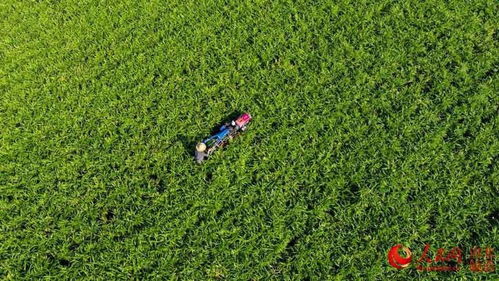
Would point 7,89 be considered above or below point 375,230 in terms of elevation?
above

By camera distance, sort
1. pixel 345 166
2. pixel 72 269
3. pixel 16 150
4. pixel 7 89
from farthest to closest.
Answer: pixel 7 89
pixel 16 150
pixel 345 166
pixel 72 269

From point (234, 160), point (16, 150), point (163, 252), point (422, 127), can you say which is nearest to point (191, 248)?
point (163, 252)

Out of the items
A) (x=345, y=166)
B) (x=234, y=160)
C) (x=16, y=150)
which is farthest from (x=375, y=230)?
(x=16, y=150)

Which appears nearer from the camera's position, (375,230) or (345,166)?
(375,230)

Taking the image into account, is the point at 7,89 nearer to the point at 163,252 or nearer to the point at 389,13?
the point at 163,252

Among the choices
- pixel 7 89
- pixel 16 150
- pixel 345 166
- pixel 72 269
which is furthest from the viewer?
pixel 7 89

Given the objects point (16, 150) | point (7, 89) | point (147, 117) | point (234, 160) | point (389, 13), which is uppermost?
point (7, 89)
